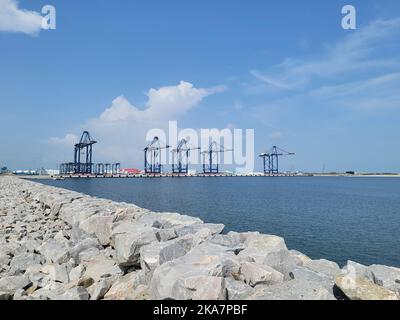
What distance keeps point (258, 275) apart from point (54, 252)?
5.57 m

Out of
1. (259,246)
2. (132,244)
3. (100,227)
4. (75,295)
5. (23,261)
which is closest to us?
(75,295)

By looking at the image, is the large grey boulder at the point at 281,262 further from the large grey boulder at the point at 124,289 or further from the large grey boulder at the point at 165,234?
the large grey boulder at the point at 165,234

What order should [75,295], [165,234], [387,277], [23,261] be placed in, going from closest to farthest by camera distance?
[387,277] → [75,295] → [165,234] → [23,261]

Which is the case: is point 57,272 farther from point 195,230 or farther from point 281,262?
point 281,262

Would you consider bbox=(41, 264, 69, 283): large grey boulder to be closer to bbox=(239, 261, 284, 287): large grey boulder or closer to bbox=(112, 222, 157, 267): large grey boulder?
bbox=(112, 222, 157, 267): large grey boulder

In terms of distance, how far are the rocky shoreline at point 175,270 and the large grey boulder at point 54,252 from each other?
25 mm

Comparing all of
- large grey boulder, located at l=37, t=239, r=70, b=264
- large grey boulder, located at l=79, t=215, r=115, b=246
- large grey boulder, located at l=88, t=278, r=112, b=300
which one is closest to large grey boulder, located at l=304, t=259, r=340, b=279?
large grey boulder, located at l=88, t=278, r=112, b=300

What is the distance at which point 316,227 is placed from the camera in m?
21.4

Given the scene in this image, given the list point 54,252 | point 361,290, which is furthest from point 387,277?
point 54,252

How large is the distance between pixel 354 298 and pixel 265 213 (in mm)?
24474

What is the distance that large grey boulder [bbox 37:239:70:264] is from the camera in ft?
26.5

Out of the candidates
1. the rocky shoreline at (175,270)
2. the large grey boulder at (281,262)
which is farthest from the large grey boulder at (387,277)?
the large grey boulder at (281,262)

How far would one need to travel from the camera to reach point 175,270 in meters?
4.93

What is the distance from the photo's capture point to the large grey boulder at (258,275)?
4855mm
